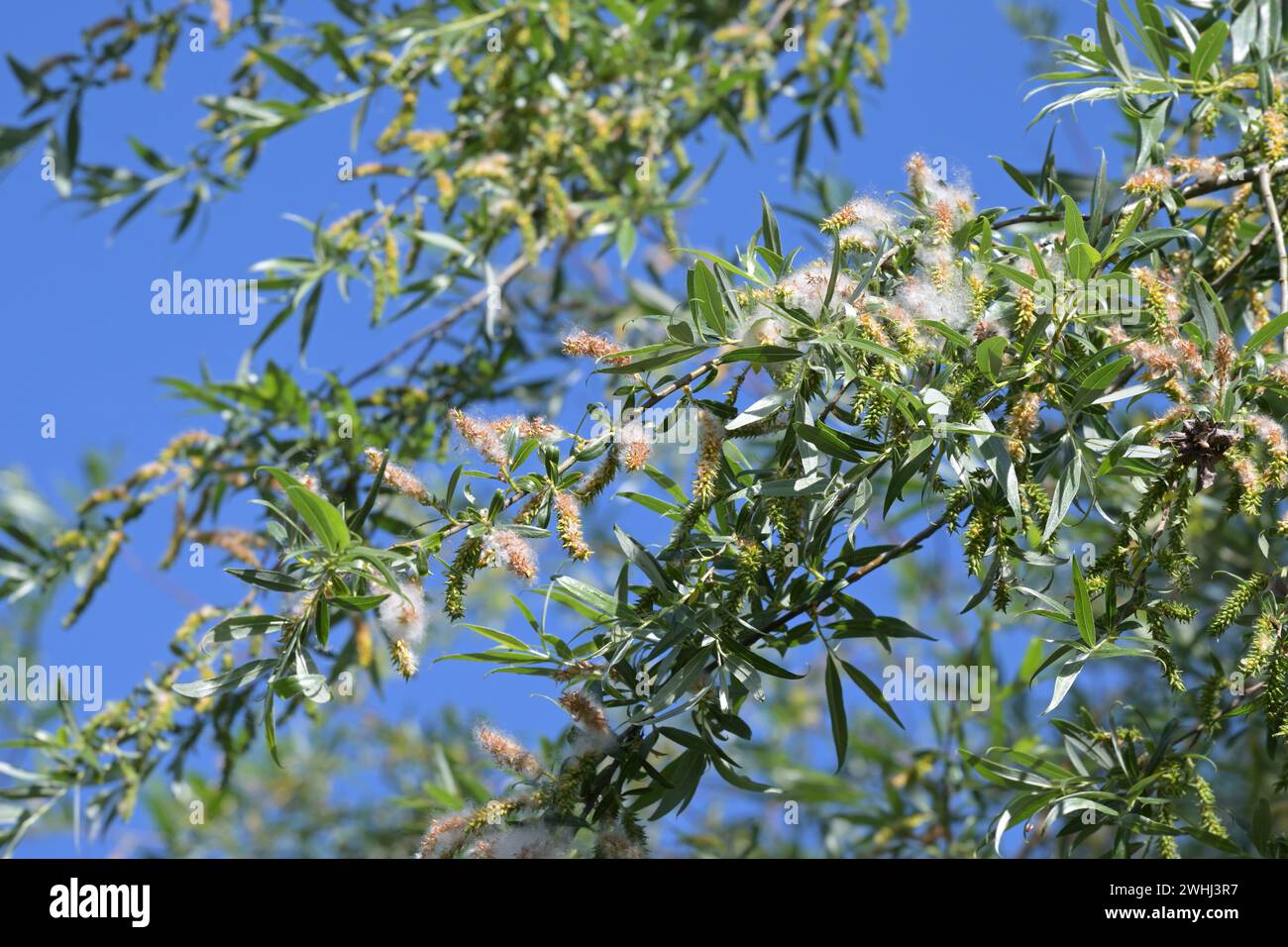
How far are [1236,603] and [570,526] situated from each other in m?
0.70

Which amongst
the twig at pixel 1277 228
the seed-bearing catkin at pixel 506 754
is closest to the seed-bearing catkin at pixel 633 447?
the seed-bearing catkin at pixel 506 754

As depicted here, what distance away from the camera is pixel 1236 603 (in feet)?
4.59

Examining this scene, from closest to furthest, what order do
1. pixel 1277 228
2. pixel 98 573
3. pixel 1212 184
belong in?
pixel 1277 228 < pixel 1212 184 < pixel 98 573

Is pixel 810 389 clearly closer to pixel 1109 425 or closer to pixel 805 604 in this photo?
pixel 805 604

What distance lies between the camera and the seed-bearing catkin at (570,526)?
52.1 inches

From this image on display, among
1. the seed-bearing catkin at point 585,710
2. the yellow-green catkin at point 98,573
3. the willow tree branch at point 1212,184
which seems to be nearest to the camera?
the seed-bearing catkin at point 585,710

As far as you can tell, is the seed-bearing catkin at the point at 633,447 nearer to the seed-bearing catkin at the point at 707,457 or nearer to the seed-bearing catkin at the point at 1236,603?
the seed-bearing catkin at the point at 707,457

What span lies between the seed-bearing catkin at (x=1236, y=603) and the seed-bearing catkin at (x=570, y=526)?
65 centimetres

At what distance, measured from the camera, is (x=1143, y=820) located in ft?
4.98

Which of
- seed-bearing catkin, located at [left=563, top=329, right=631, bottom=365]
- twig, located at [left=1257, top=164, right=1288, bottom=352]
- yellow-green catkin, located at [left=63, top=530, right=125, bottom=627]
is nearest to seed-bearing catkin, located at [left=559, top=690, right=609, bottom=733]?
seed-bearing catkin, located at [left=563, top=329, right=631, bottom=365]

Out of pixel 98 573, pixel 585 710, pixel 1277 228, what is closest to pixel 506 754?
pixel 585 710

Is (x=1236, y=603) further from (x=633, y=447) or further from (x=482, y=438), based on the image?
(x=482, y=438)

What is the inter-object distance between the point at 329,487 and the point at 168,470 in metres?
0.41

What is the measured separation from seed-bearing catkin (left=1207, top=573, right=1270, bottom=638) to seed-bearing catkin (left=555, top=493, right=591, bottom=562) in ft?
2.13
